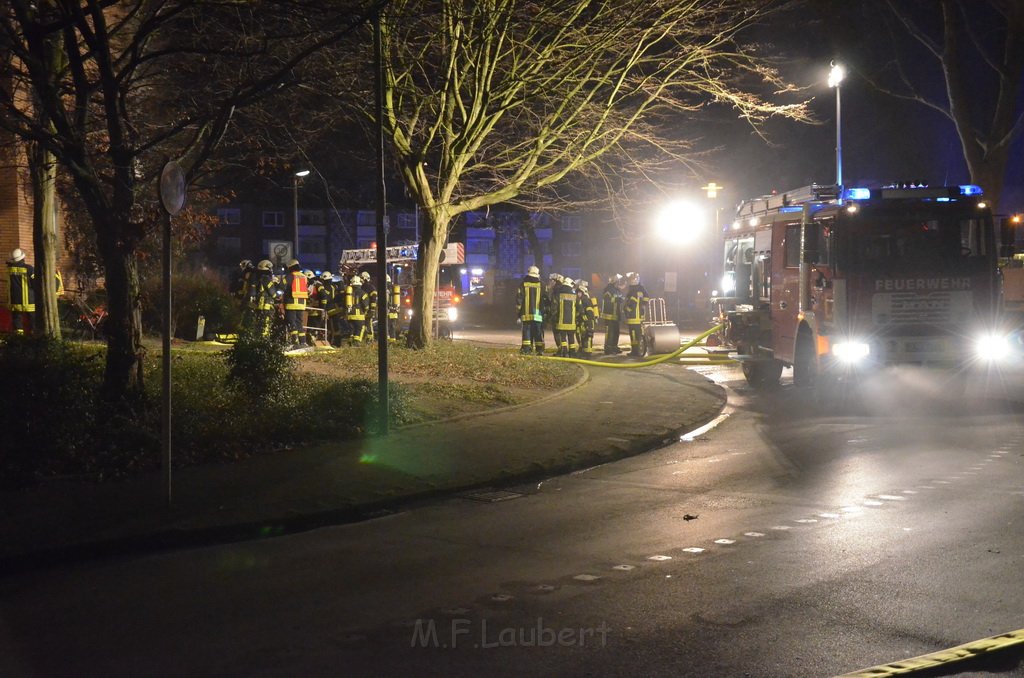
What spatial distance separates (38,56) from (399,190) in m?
52.5

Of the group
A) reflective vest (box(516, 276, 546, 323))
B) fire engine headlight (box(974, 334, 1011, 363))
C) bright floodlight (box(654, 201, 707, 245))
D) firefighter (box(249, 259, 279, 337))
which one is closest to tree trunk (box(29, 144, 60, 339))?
firefighter (box(249, 259, 279, 337))

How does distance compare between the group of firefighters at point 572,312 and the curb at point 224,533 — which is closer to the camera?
the curb at point 224,533

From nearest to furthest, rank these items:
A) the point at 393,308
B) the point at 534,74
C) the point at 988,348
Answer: the point at 988,348 → the point at 534,74 → the point at 393,308

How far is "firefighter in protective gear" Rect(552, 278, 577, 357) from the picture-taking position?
23672mm

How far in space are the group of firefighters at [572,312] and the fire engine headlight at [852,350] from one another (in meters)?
9.55

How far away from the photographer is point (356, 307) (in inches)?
1002

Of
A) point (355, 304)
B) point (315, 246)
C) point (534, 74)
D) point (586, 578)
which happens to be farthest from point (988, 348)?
point (315, 246)

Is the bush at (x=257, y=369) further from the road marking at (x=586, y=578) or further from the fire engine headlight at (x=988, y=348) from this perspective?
the fire engine headlight at (x=988, y=348)

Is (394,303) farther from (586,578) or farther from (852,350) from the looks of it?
(586,578)

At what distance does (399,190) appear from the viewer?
6356 cm

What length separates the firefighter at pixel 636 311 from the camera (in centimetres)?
2417

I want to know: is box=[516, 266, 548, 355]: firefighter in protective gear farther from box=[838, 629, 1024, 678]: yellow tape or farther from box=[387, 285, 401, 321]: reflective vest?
box=[838, 629, 1024, 678]: yellow tape

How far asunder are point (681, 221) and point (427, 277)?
9.32 metres

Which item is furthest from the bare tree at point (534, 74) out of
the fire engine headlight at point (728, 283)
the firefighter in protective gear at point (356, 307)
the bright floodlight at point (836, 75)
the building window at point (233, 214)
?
the building window at point (233, 214)
